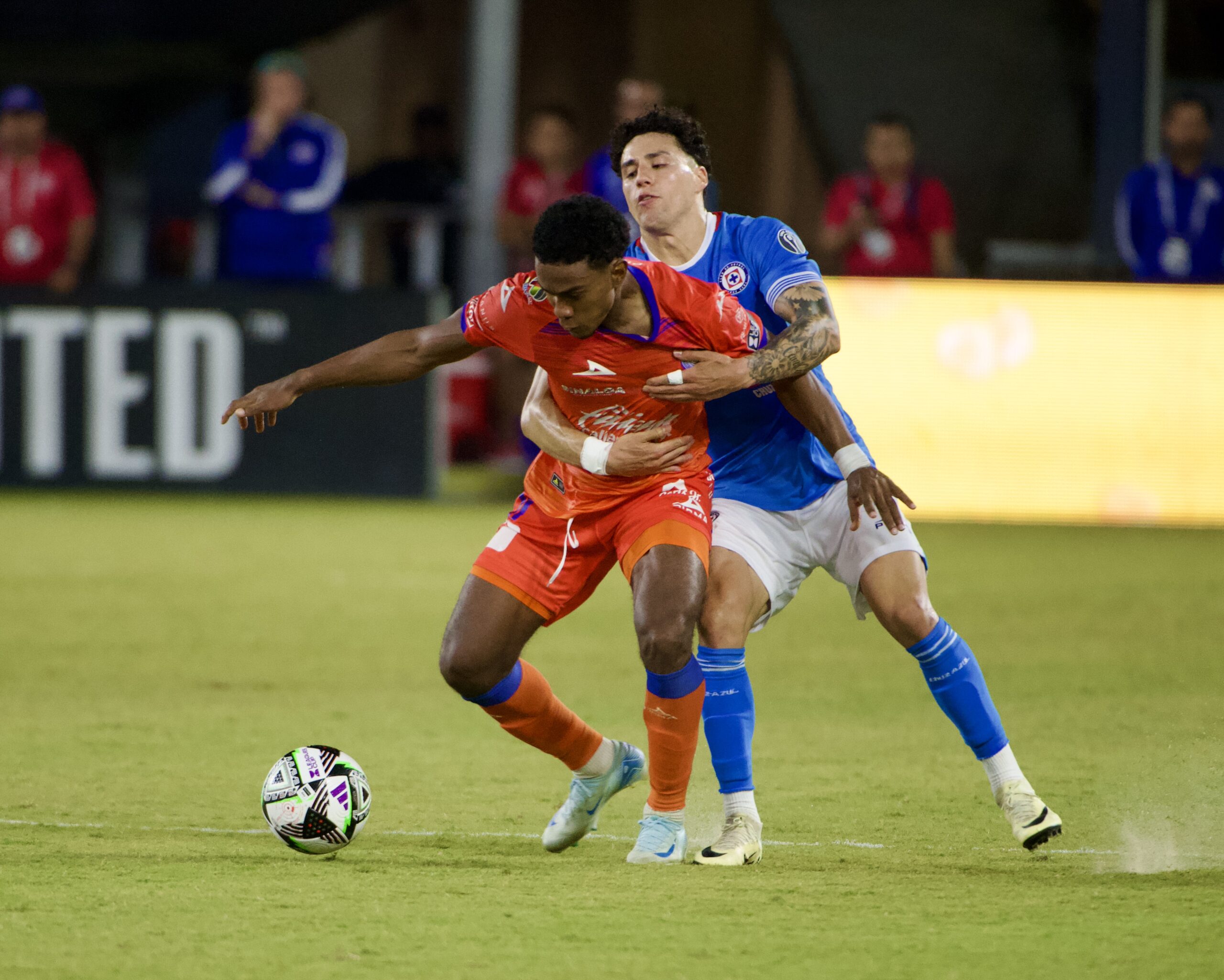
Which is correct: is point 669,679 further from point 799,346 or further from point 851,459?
point 799,346

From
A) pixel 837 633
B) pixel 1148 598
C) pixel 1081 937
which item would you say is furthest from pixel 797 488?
pixel 1148 598

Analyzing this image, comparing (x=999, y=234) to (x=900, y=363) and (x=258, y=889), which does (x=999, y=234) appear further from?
(x=258, y=889)

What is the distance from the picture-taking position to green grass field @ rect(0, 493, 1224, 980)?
4043mm

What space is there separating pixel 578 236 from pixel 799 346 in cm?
70

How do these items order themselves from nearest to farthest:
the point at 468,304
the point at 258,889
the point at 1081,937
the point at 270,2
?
1. the point at 1081,937
2. the point at 258,889
3. the point at 468,304
4. the point at 270,2

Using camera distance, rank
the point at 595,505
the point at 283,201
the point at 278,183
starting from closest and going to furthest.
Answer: the point at 595,505
the point at 278,183
the point at 283,201

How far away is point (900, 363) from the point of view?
13195 mm

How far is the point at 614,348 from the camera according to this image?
5051 mm

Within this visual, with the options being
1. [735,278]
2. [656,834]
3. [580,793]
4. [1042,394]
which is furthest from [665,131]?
[1042,394]

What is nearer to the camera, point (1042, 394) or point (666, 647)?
point (666, 647)

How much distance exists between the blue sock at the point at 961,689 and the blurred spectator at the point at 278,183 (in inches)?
364

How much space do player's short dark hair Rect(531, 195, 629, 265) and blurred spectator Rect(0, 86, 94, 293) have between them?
1002cm

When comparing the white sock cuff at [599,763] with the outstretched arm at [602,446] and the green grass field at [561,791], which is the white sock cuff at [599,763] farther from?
the outstretched arm at [602,446]

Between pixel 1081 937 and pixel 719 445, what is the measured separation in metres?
1.94
